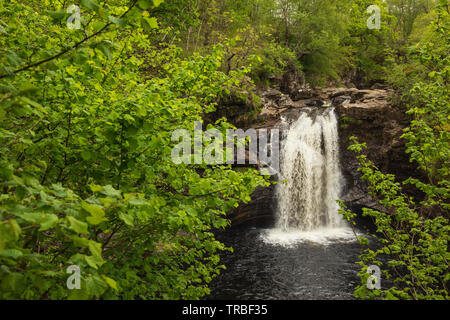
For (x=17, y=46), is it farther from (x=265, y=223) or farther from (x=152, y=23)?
(x=265, y=223)

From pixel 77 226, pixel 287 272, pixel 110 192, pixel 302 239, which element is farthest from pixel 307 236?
pixel 77 226

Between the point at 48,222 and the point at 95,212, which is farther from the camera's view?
the point at 95,212

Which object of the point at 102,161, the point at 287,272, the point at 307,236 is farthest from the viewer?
the point at 307,236

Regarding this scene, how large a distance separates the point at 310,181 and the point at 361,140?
4.52 m

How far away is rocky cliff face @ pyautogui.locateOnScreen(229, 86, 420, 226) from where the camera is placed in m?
15.8

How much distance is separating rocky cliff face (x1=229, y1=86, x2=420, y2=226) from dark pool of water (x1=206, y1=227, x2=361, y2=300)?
2991 millimetres

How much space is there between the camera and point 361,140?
17.5 metres

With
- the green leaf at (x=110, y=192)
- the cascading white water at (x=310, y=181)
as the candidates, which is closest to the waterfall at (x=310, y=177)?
the cascading white water at (x=310, y=181)

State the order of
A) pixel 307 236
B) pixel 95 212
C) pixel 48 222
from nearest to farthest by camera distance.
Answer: pixel 48 222
pixel 95 212
pixel 307 236

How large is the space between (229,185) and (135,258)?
5.24 feet

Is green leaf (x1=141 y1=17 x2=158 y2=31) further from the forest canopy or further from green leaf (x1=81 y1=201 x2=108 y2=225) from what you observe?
green leaf (x1=81 y1=201 x2=108 y2=225)

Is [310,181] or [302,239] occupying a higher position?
[310,181]

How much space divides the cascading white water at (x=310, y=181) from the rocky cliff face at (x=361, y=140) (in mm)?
598

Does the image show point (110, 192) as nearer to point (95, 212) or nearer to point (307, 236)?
point (95, 212)
